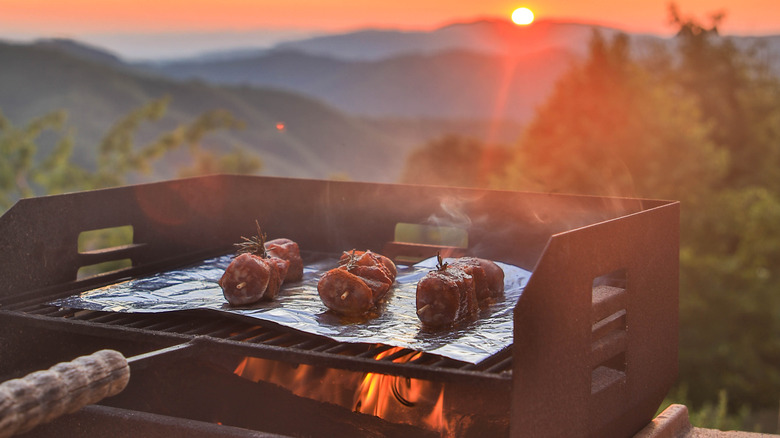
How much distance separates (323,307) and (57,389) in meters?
1.50

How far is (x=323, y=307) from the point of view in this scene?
346cm

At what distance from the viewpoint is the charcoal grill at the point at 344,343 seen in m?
2.49

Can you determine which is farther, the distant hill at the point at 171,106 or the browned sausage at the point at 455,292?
the distant hill at the point at 171,106

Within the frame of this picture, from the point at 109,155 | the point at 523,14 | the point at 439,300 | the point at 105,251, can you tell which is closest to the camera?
the point at 439,300

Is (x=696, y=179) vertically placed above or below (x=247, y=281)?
above

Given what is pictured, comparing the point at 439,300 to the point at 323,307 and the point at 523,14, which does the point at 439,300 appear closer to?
the point at 323,307

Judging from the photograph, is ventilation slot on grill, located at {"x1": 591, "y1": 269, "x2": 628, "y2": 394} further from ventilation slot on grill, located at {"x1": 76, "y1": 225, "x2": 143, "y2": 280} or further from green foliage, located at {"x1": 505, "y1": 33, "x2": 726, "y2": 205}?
green foliage, located at {"x1": 505, "y1": 33, "x2": 726, "y2": 205}

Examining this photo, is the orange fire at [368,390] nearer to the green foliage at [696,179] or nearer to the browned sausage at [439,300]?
the browned sausage at [439,300]

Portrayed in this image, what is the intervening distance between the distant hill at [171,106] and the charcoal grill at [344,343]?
71.2ft

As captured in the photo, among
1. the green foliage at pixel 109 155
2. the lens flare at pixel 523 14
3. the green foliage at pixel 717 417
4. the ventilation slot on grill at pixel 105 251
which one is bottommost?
the green foliage at pixel 717 417

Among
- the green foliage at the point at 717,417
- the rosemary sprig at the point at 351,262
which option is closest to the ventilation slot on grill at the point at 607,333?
the rosemary sprig at the point at 351,262

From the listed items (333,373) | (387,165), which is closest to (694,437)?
(333,373)

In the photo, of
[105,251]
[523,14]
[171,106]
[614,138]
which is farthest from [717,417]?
[171,106]

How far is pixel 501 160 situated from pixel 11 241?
34.3 m
